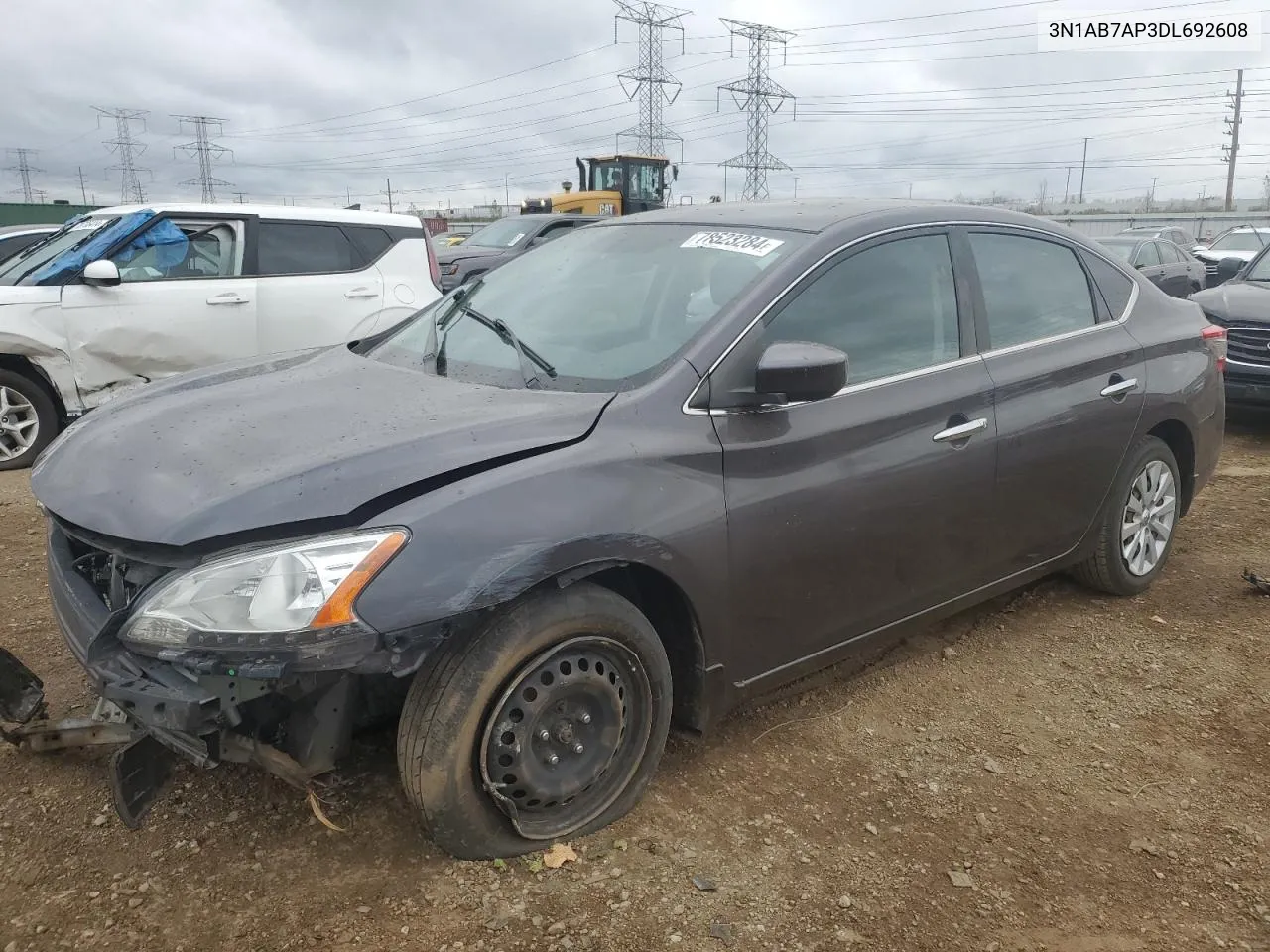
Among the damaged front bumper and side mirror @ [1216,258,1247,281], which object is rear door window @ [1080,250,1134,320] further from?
side mirror @ [1216,258,1247,281]

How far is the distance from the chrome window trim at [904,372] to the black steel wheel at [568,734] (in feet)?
2.38

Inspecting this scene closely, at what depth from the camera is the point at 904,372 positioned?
3158mm

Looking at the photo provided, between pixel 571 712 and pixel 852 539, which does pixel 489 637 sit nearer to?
pixel 571 712

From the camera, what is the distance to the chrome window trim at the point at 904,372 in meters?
2.69

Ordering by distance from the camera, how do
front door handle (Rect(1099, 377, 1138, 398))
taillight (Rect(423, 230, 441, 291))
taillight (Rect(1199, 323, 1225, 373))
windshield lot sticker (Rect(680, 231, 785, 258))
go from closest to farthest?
windshield lot sticker (Rect(680, 231, 785, 258)), front door handle (Rect(1099, 377, 1138, 398)), taillight (Rect(1199, 323, 1225, 373)), taillight (Rect(423, 230, 441, 291))

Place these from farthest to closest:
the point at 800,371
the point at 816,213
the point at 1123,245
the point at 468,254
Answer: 1. the point at 468,254
2. the point at 1123,245
3. the point at 816,213
4. the point at 800,371

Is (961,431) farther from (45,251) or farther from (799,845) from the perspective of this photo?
(45,251)

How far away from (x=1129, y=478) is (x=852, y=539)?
1.79 metres

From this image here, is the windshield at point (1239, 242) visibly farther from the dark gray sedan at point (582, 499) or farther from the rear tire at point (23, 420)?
the rear tire at point (23, 420)

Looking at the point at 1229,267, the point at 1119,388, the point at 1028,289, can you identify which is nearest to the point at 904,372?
the point at 1028,289

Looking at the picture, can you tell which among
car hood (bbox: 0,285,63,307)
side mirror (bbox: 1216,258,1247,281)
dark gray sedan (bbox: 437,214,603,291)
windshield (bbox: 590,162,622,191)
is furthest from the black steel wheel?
windshield (bbox: 590,162,622,191)

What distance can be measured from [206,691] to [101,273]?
541cm

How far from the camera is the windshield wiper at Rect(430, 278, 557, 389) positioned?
9.39ft

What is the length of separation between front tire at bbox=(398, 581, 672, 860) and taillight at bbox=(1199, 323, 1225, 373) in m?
3.28
